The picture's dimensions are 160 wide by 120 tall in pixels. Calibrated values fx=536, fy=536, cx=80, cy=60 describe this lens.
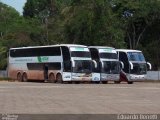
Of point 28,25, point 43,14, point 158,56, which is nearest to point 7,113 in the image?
point 158,56

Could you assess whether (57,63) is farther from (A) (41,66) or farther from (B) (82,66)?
→ (A) (41,66)

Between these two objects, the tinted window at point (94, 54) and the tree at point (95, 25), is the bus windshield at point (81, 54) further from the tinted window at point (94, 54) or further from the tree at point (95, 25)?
the tree at point (95, 25)

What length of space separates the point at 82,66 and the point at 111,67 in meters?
3.57

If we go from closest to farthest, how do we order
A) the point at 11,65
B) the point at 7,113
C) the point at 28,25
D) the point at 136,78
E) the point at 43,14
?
the point at 7,113 < the point at 136,78 < the point at 11,65 < the point at 28,25 < the point at 43,14

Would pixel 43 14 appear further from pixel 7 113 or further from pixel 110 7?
pixel 7 113

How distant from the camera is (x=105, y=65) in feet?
169

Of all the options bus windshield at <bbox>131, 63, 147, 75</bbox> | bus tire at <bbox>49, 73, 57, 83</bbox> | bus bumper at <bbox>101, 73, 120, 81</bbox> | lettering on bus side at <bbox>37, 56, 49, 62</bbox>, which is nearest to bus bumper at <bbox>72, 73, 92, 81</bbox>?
bus bumper at <bbox>101, 73, 120, 81</bbox>

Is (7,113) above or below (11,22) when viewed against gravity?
below

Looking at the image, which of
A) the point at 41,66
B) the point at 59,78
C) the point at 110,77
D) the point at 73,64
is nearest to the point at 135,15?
the point at 110,77

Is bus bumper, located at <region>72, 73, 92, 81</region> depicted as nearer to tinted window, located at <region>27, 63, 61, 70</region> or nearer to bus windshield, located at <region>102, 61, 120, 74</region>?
tinted window, located at <region>27, 63, 61, 70</region>

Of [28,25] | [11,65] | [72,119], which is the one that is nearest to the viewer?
[72,119]

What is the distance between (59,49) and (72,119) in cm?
3428

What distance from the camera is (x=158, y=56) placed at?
7544 centimetres

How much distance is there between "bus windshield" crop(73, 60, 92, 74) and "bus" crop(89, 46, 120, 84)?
4.64 ft
